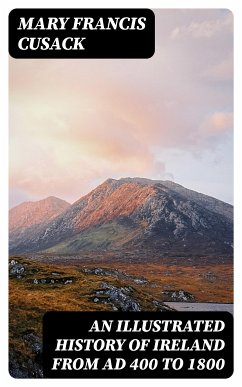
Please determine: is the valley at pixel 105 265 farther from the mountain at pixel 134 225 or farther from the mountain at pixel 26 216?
the mountain at pixel 134 225

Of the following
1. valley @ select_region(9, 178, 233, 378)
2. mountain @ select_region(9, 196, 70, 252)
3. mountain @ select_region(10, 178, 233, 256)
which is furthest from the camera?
mountain @ select_region(10, 178, 233, 256)

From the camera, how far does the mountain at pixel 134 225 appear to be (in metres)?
35.7

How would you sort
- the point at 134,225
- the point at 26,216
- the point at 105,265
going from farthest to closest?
the point at 134,225, the point at 105,265, the point at 26,216

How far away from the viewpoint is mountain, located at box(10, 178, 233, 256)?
1404 inches

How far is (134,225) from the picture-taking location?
194 feet

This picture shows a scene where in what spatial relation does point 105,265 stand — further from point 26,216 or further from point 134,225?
point 134,225

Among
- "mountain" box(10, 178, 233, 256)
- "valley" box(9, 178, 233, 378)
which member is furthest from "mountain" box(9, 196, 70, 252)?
"mountain" box(10, 178, 233, 256)

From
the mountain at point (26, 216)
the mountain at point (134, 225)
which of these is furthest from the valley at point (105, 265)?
the mountain at point (134, 225)

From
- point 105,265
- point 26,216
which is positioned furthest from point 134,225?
point 26,216

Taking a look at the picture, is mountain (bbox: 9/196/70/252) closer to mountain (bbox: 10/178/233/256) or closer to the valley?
the valley

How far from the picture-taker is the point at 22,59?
53.1ft

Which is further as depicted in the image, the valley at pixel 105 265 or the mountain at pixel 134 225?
the mountain at pixel 134 225
